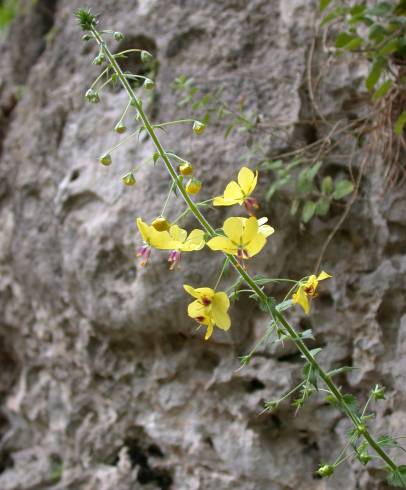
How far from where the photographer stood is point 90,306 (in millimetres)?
1958

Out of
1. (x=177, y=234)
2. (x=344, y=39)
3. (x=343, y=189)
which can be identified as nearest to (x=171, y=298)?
(x=343, y=189)

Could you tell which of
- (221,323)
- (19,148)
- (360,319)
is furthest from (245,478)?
(19,148)

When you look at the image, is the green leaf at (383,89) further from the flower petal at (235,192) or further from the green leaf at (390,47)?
the flower petal at (235,192)

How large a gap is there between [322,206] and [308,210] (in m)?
0.04

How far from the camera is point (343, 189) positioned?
163 cm

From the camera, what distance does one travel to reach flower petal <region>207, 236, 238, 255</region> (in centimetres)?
100

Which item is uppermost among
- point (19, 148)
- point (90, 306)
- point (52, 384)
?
point (19, 148)

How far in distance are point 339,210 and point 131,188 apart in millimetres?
616

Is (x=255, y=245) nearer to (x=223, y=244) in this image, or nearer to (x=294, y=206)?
(x=223, y=244)

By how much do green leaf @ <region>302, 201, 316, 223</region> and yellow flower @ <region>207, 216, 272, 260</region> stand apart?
624 mm

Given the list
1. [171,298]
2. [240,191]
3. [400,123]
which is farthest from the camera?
[171,298]

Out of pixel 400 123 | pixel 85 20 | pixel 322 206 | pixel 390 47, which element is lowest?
pixel 322 206

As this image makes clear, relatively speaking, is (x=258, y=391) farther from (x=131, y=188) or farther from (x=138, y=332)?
(x=131, y=188)

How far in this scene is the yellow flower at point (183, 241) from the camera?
106cm
